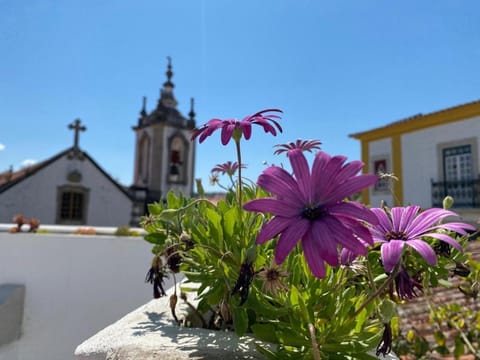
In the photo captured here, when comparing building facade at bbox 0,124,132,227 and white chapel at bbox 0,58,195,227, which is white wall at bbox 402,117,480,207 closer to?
white chapel at bbox 0,58,195,227

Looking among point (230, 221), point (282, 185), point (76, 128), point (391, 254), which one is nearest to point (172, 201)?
point (230, 221)

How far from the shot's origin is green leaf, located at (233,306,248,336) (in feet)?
2.31

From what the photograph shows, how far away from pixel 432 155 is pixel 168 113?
1157 centimetres

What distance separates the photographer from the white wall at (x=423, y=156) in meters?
10.2

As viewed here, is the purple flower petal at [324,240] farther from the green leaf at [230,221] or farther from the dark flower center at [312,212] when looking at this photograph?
the green leaf at [230,221]

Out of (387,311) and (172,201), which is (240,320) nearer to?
(387,311)

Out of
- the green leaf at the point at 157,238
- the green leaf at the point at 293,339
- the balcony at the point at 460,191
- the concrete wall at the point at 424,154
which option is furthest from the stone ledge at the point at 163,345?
the concrete wall at the point at 424,154

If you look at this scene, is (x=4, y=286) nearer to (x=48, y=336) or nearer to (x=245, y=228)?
(x=48, y=336)

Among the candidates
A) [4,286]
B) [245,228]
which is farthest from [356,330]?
[4,286]

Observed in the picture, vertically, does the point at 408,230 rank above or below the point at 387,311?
above

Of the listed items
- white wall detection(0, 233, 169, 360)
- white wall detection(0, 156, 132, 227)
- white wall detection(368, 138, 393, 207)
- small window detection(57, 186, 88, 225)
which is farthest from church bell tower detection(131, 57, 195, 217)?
white wall detection(0, 233, 169, 360)

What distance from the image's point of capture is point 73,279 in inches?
101

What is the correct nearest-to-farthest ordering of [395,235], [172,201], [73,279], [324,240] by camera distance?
1. [324,240]
2. [395,235]
3. [172,201]
4. [73,279]

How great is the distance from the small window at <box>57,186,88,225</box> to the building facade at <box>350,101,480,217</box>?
11.5 meters
